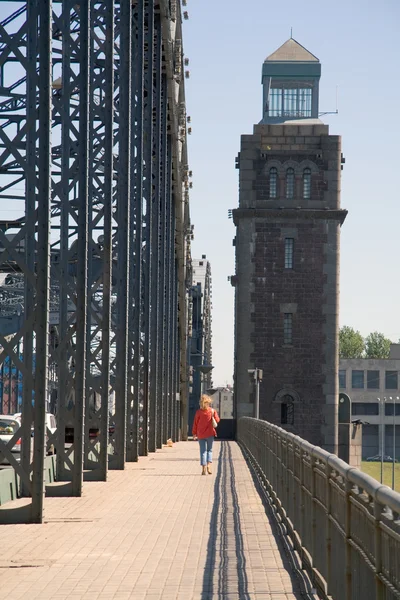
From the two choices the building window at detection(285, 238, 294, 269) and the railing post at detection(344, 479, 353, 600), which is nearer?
the railing post at detection(344, 479, 353, 600)

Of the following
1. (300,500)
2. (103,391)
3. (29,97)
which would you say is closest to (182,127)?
(103,391)

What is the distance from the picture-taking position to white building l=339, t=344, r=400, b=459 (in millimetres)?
123938

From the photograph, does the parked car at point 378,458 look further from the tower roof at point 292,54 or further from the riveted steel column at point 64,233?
the riveted steel column at point 64,233

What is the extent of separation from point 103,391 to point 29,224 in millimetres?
7551

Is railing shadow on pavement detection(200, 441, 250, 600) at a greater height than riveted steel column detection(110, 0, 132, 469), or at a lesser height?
lesser

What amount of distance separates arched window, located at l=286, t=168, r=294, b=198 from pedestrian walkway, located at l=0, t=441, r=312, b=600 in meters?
47.5

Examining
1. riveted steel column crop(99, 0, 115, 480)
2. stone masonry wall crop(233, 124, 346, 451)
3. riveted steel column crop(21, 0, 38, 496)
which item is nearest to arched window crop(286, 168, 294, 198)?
stone masonry wall crop(233, 124, 346, 451)

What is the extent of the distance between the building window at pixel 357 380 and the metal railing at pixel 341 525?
112 m

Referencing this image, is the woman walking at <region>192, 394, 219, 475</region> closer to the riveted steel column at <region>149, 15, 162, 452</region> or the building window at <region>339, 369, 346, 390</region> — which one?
the riveted steel column at <region>149, 15, 162, 452</region>

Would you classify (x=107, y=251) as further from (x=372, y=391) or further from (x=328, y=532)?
(x=372, y=391)

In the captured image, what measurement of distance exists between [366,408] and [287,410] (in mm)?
62704

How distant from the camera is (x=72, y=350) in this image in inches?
792

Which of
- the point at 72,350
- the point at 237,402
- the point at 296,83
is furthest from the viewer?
the point at 296,83

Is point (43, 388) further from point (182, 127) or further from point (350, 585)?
point (182, 127)
